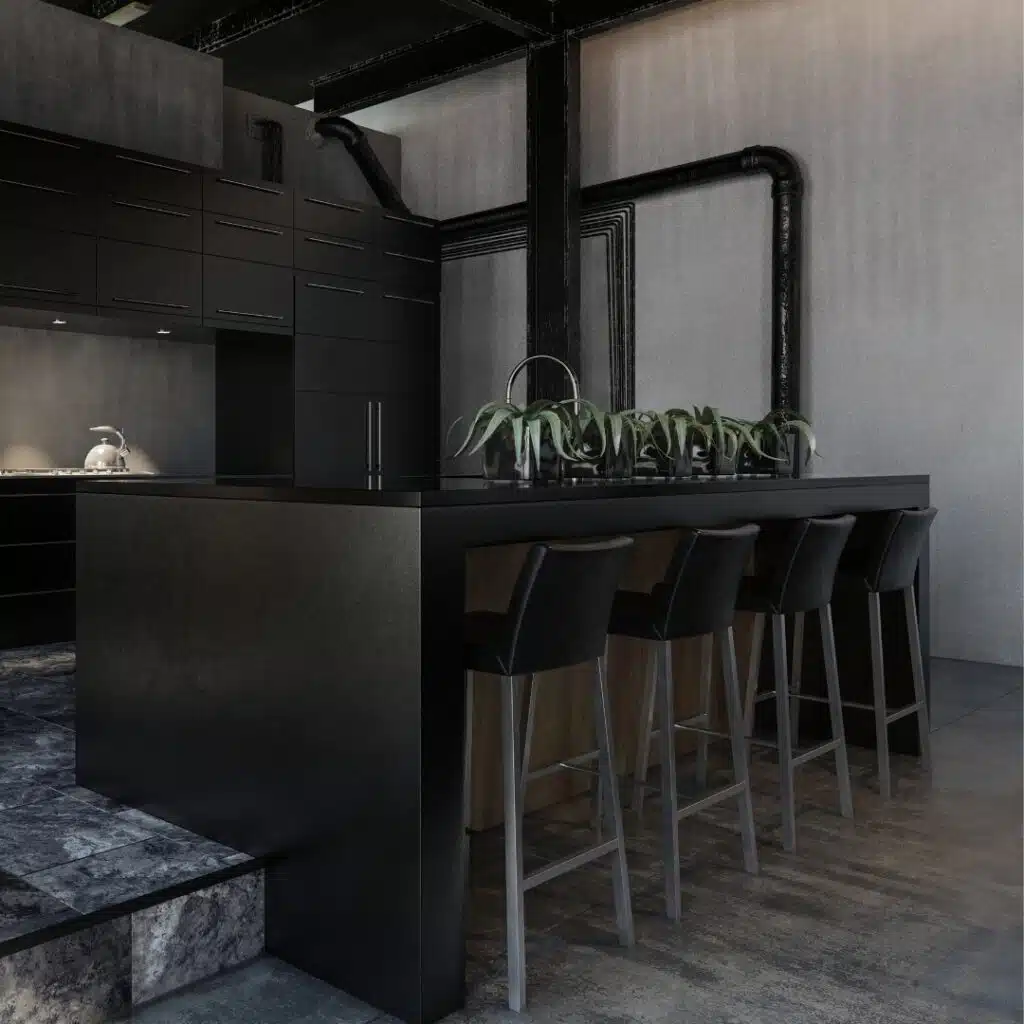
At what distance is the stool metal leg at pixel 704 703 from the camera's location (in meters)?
3.34

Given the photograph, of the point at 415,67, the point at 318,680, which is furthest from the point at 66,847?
the point at 415,67

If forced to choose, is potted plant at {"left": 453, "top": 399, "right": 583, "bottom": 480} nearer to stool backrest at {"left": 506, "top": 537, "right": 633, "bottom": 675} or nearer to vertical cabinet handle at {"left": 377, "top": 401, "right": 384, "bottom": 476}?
stool backrest at {"left": 506, "top": 537, "right": 633, "bottom": 675}

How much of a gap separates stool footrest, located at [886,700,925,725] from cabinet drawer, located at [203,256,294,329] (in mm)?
4049

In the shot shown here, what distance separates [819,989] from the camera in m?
2.09

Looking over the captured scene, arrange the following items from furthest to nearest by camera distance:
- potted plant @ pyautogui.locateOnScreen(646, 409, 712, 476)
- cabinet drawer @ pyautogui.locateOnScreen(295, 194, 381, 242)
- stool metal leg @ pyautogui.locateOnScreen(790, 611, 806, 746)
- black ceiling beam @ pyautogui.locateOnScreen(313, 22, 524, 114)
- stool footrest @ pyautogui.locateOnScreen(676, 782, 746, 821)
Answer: black ceiling beam @ pyautogui.locateOnScreen(313, 22, 524, 114), cabinet drawer @ pyautogui.locateOnScreen(295, 194, 381, 242), stool metal leg @ pyautogui.locateOnScreen(790, 611, 806, 746), potted plant @ pyautogui.locateOnScreen(646, 409, 712, 476), stool footrest @ pyautogui.locateOnScreen(676, 782, 746, 821)

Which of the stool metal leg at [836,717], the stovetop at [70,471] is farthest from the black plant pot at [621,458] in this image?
the stovetop at [70,471]

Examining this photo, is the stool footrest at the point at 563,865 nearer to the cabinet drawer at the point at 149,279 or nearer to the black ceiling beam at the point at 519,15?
the cabinet drawer at the point at 149,279

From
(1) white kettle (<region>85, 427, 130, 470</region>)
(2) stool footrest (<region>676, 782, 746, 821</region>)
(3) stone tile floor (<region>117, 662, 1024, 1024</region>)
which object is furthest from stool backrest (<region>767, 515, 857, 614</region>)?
(1) white kettle (<region>85, 427, 130, 470</region>)

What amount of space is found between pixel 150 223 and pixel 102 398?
111cm

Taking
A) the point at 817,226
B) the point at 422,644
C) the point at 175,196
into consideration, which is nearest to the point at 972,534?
the point at 817,226

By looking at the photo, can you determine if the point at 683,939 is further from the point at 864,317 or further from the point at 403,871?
the point at 864,317

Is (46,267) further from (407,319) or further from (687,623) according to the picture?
(687,623)

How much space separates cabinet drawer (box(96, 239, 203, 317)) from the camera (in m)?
5.34

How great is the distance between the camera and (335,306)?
641cm
